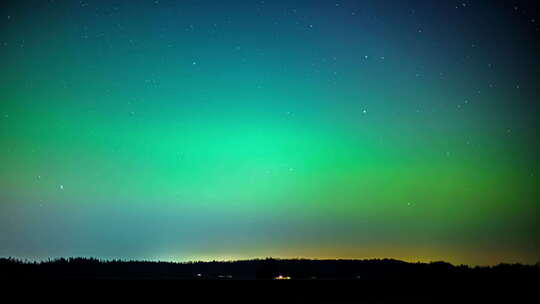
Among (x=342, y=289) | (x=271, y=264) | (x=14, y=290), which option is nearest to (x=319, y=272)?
(x=271, y=264)

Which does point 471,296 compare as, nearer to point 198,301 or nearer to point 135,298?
point 198,301

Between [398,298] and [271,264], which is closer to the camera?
[398,298]

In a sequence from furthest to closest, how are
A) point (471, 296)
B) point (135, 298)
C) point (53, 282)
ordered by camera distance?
point (53, 282)
point (471, 296)
point (135, 298)

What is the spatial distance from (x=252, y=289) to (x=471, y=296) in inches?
413

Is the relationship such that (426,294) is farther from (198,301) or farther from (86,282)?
(86,282)

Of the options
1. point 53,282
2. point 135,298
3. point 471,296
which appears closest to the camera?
point 135,298

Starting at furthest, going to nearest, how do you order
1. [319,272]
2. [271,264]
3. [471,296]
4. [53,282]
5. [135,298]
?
1. [319,272]
2. [271,264]
3. [53,282]
4. [471,296]
5. [135,298]

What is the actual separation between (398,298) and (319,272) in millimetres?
79392

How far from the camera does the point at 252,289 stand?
24.2 m

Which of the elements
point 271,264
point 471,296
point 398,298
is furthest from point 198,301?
point 271,264

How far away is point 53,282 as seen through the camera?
24.1 m

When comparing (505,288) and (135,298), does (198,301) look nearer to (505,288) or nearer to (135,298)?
(135,298)

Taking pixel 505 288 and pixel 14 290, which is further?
pixel 505 288

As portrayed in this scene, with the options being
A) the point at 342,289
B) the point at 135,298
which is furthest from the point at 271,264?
the point at 135,298
